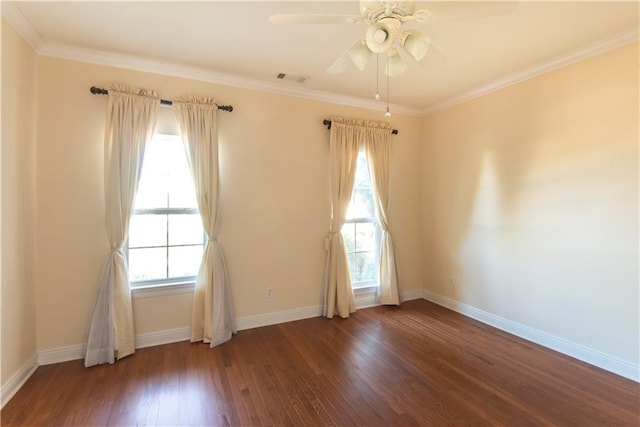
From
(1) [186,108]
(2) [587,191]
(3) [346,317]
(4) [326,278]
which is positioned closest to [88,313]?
(1) [186,108]

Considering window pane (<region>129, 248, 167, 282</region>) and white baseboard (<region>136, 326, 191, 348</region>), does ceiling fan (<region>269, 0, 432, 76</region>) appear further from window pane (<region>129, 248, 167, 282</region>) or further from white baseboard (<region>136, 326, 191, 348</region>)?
white baseboard (<region>136, 326, 191, 348</region>)

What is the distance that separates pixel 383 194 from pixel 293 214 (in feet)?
4.28

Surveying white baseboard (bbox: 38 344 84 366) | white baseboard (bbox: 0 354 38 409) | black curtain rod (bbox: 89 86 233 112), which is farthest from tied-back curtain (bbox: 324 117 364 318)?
white baseboard (bbox: 0 354 38 409)

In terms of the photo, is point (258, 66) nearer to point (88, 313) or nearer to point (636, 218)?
point (88, 313)

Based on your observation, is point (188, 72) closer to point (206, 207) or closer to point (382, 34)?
point (206, 207)

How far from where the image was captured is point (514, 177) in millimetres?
3270

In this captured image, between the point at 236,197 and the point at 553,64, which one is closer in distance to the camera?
the point at 553,64

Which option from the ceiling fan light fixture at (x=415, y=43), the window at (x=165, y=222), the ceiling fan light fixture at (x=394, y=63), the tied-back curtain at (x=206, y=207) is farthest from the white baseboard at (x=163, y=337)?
the ceiling fan light fixture at (x=415, y=43)

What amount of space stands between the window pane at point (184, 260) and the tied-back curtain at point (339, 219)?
1522 mm

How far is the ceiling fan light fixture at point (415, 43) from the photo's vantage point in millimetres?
1685

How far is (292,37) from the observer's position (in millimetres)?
2516

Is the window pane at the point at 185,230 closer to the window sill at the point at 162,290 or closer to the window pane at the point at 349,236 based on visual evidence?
the window sill at the point at 162,290

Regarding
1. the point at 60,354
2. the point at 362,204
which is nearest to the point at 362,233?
the point at 362,204

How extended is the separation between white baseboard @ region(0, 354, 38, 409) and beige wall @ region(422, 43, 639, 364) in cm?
445
